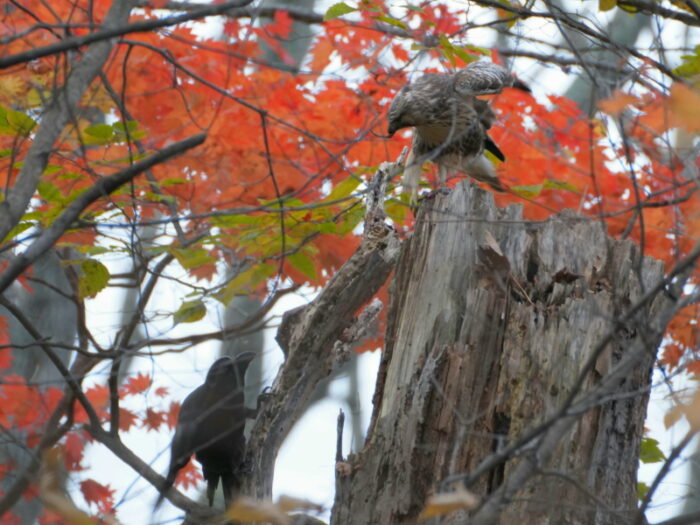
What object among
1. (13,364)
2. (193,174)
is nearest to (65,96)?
(193,174)

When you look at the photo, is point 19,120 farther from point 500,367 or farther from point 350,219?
point 500,367

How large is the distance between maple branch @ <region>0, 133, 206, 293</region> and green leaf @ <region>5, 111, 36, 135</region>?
1.04 m

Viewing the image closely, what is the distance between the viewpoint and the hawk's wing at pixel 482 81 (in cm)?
487

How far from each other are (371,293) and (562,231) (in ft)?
3.06

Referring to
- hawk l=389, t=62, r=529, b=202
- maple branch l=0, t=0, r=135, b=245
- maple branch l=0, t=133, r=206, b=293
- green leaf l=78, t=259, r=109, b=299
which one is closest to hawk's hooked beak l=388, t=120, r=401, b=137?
hawk l=389, t=62, r=529, b=202

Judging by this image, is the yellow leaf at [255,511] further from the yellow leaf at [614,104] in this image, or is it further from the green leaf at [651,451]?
the green leaf at [651,451]

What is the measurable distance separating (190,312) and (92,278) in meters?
0.60

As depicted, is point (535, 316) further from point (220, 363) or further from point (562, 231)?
point (220, 363)

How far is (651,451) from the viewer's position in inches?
165

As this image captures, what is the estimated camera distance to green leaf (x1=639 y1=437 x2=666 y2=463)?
417 cm

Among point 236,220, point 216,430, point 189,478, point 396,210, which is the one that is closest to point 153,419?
point 216,430

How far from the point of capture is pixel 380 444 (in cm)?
342

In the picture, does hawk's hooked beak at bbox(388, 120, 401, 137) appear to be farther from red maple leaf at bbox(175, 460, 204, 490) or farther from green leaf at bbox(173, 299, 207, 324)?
red maple leaf at bbox(175, 460, 204, 490)

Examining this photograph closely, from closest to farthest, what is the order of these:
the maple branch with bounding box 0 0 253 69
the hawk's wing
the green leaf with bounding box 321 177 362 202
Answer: the maple branch with bounding box 0 0 253 69, the green leaf with bounding box 321 177 362 202, the hawk's wing
